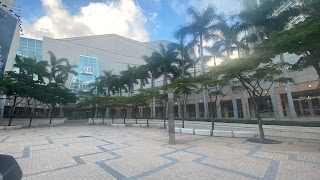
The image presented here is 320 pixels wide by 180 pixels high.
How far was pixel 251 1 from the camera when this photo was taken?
66.2ft

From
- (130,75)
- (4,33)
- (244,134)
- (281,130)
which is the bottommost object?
(244,134)

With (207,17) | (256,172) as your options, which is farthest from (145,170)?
(207,17)

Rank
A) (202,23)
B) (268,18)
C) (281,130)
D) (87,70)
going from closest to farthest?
1. (281,130)
2. (268,18)
3. (202,23)
4. (87,70)

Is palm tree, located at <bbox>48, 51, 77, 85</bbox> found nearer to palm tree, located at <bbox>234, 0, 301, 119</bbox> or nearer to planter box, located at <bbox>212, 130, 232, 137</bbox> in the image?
palm tree, located at <bbox>234, 0, 301, 119</bbox>

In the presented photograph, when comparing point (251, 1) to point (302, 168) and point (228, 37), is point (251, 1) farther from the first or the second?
point (302, 168)

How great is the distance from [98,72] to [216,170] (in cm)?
6508

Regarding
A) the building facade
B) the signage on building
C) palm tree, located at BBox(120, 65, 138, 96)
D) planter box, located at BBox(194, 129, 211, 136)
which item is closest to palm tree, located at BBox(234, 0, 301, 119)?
planter box, located at BBox(194, 129, 211, 136)

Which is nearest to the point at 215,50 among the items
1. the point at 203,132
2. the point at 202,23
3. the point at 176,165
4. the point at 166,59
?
the point at 202,23

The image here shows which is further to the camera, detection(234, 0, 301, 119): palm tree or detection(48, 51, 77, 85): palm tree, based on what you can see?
detection(48, 51, 77, 85): palm tree

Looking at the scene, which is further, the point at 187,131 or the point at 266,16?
the point at 266,16

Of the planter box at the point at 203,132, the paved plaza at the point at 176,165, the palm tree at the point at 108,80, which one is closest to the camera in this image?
the paved plaza at the point at 176,165

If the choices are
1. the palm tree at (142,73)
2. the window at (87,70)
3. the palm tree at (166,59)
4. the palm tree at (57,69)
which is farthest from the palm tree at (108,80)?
the palm tree at (166,59)

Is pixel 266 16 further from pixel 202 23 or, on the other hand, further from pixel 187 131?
pixel 187 131

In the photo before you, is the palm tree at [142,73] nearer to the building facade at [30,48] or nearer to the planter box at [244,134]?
the planter box at [244,134]
